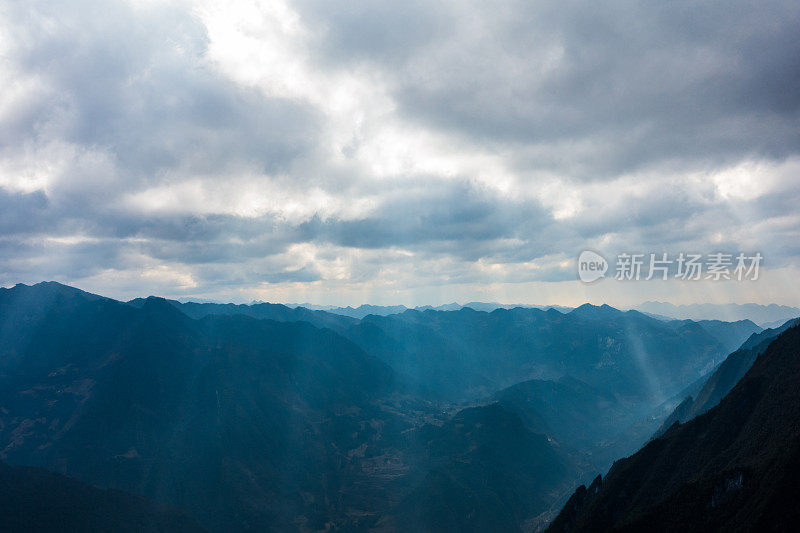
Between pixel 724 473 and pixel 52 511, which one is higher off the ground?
pixel 724 473

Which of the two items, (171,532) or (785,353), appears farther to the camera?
(171,532)

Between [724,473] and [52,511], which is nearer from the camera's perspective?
[724,473]

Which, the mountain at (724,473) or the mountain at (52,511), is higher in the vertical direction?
the mountain at (724,473)

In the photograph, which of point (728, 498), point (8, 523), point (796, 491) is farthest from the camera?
point (8, 523)

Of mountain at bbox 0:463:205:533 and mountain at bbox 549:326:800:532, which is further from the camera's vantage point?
mountain at bbox 0:463:205:533

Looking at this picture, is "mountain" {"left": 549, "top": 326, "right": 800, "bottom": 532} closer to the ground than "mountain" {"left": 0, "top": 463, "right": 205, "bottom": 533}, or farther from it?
farther from it

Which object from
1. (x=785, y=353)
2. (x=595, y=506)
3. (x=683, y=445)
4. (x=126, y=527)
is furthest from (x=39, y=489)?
(x=785, y=353)

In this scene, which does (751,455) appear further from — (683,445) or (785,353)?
(785,353)

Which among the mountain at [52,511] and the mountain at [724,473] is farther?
the mountain at [52,511]
